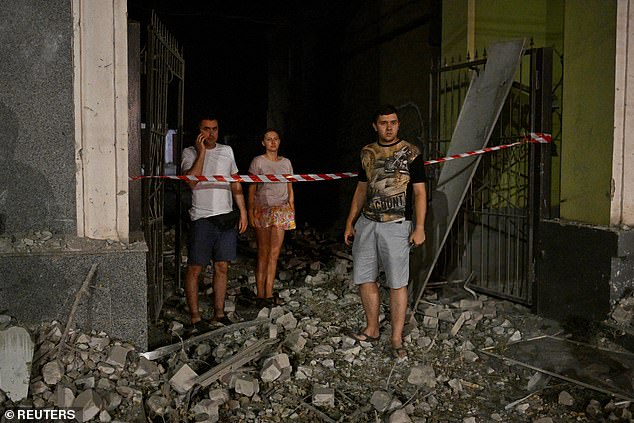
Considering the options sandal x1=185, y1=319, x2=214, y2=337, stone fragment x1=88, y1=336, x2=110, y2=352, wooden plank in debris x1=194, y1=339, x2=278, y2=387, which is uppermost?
stone fragment x1=88, y1=336, x2=110, y2=352

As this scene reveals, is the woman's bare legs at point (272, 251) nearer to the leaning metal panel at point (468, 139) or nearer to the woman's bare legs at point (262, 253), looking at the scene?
the woman's bare legs at point (262, 253)

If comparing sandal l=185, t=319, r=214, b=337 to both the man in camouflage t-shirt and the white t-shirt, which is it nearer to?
the white t-shirt

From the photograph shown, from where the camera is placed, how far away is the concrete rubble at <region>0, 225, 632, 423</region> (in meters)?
4.14

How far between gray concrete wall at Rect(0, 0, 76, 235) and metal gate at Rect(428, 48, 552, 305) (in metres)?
3.98

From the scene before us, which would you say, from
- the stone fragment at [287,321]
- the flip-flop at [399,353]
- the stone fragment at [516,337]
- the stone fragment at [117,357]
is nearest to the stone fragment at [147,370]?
the stone fragment at [117,357]

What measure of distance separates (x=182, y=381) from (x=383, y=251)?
1920 mm

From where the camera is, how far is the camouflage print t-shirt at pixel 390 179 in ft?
17.2

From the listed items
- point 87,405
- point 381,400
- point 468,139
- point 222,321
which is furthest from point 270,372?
point 468,139

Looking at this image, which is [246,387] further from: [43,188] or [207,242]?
[43,188]

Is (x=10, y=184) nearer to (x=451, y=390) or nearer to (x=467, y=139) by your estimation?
(x=451, y=390)

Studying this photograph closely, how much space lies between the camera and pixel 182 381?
4.38 m

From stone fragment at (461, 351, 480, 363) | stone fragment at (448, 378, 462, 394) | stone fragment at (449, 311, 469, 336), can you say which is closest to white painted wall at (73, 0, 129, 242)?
stone fragment at (448, 378, 462, 394)

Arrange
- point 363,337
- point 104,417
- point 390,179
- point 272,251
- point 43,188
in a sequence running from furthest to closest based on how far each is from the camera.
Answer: point 272,251, point 363,337, point 390,179, point 43,188, point 104,417

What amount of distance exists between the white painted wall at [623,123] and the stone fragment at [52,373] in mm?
4603
